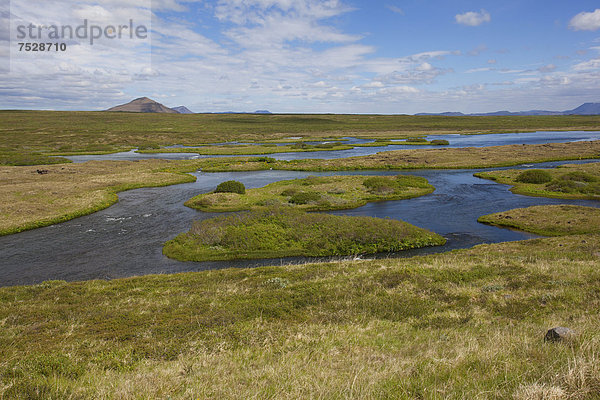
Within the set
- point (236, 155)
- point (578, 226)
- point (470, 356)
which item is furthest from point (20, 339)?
point (236, 155)

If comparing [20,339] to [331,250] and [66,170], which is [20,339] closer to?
[331,250]

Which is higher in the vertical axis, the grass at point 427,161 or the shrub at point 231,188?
the grass at point 427,161

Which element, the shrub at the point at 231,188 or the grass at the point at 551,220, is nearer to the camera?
the grass at the point at 551,220

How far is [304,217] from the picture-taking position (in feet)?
110

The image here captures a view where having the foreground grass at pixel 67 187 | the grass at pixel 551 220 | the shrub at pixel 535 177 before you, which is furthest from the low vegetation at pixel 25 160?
the shrub at pixel 535 177

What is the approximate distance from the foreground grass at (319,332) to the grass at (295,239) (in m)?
6.37

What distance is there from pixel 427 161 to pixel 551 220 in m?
46.5

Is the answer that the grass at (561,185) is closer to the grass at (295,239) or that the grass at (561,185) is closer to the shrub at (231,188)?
the grass at (295,239)

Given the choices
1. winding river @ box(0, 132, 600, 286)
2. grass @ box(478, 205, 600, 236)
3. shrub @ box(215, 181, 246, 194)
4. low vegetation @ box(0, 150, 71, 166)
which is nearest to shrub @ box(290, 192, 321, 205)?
winding river @ box(0, 132, 600, 286)

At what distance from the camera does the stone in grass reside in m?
8.57

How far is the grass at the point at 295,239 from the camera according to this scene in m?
28.1

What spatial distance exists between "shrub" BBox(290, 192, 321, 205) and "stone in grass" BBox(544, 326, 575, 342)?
34.4 meters

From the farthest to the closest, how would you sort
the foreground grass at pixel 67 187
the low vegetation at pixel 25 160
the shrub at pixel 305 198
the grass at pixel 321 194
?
the low vegetation at pixel 25 160, the shrub at pixel 305 198, the grass at pixel 321 194, the foreground grass at pixel 67 187

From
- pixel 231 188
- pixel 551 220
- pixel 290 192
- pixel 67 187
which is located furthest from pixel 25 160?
pixel 551 220
